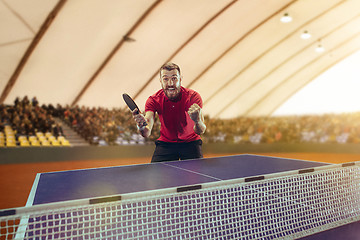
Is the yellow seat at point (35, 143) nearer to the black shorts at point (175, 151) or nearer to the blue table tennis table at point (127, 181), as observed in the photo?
the black shorts at point (175, 151)

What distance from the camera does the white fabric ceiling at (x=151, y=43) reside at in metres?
12.1

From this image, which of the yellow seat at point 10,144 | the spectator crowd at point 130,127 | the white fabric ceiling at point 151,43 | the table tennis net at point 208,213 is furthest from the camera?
the white fabric ceiling at point 151,43

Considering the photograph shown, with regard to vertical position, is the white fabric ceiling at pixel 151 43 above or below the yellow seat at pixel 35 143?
above

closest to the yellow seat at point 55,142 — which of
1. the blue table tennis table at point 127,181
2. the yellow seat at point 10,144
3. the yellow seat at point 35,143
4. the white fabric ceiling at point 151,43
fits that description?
the yellow seat at point 35,143

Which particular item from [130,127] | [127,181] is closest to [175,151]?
[127,181]

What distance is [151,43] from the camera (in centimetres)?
1448

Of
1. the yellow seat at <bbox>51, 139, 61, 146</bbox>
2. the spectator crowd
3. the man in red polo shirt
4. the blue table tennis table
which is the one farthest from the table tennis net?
the spectator crowd

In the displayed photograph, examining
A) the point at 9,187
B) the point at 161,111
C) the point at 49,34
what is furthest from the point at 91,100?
the point at 161,111

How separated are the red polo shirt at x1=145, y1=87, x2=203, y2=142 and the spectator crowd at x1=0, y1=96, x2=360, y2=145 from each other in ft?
23.9

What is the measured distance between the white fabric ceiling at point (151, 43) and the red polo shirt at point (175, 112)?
949 centimetres

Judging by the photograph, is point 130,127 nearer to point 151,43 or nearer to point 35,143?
point 35,143

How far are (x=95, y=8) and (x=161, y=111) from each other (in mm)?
9775

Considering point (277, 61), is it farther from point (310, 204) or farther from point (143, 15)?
point (310, 204)

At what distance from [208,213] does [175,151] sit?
1.89 m
